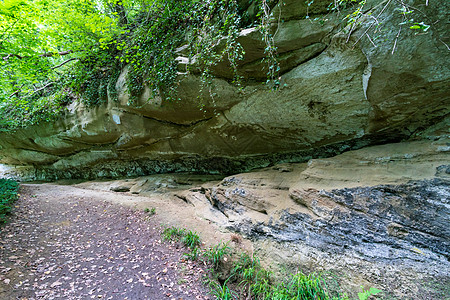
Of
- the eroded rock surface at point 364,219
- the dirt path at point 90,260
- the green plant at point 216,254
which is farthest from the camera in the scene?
the green plant at point 216,254

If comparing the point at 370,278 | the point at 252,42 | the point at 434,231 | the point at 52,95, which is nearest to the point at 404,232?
the point at 434,231

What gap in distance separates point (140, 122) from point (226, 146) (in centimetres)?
369

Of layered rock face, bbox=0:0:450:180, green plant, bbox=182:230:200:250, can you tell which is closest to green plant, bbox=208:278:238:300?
green plant, bbox=182:230:200:250

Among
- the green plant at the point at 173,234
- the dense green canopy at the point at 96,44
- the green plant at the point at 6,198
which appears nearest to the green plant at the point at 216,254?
the green plant at the point at 173,234

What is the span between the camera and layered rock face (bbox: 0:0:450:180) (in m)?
2.84

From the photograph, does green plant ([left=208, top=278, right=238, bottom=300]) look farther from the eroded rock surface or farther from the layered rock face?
the layered rock face

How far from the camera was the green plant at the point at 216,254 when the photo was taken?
11.0 ft

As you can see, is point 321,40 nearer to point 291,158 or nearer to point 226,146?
point 291,158

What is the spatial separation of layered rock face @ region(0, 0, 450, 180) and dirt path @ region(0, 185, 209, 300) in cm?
334

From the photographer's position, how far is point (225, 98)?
5043 millimetres

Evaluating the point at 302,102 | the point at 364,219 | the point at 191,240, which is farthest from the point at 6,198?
the point at 364,219

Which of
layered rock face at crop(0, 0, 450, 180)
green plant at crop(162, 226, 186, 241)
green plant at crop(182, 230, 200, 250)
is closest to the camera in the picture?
layered rock face at crop(0, 0, 450, 180)

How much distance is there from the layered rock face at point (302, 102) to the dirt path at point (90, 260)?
11.0ft

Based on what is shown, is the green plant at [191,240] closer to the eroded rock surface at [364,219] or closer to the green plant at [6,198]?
the eroded rock surface at [364,219]
